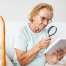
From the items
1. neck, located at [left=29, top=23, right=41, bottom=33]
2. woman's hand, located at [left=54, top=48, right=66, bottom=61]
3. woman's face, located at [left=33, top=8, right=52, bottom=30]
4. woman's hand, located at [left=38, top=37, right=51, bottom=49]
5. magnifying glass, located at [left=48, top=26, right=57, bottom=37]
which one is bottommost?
woman's hand, located at [left=54, top=48, right=66, bottom=61]

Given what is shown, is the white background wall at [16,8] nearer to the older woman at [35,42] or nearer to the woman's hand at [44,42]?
the older woman at [35,42]

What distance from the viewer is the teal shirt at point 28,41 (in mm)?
758

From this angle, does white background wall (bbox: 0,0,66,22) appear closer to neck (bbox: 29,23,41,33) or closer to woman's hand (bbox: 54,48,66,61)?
neck (bbox: 29,23,41,33)

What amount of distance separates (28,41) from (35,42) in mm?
55

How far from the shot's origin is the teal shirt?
758mm

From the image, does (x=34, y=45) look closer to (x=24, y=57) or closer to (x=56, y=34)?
(x=24, y=57)

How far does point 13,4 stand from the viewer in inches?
37.8

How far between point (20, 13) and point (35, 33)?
0.84 feet

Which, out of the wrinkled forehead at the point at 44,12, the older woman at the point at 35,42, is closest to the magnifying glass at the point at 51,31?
the older woman at the point at 35,42

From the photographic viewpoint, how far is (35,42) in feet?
2.66

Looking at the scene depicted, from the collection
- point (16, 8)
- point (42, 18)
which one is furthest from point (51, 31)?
point (16, 8)

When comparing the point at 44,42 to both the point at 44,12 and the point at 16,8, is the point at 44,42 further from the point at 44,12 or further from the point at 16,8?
the point at 16,8

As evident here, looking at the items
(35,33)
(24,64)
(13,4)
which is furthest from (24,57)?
(13,4)

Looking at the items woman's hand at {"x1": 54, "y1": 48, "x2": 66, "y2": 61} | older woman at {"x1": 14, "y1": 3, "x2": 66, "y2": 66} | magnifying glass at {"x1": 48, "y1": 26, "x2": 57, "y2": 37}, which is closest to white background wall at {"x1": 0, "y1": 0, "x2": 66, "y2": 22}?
older woman at {"x1": 14, "y1": 3, "x2": 66, "y2": 66}
